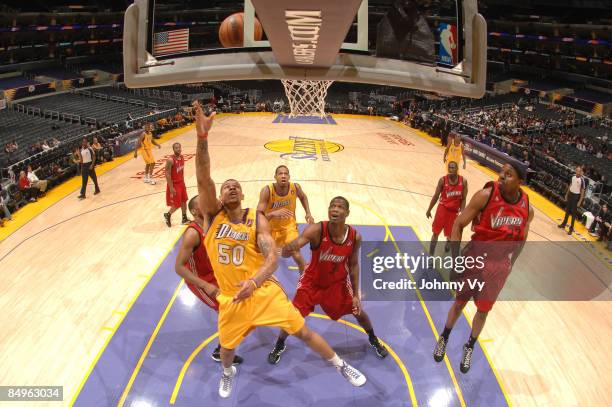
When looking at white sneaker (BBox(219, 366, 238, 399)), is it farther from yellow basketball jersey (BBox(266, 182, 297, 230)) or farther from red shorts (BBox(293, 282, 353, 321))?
yellow basketball jersey (BBox(266, 182, 297, 230))

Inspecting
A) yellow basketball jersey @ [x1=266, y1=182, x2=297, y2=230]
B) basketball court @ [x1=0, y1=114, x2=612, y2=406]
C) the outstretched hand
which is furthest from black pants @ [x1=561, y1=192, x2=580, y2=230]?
the outstretched hand

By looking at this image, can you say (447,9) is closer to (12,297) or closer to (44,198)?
(12,297)

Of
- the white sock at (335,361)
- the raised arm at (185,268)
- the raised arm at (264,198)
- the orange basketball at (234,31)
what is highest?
the orange basketball at (234,31)

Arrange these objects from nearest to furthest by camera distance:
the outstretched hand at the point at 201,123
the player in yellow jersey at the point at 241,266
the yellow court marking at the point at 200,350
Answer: the outstretched hand at the point at 201,123, the player in yellow jersey at the point at 241,266, the yellow court marking at the point at 200,350

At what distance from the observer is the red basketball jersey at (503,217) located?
3887 mm

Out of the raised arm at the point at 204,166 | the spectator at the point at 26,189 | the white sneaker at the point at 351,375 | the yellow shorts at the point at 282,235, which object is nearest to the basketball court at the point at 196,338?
the white sneaker at the point at 351,375

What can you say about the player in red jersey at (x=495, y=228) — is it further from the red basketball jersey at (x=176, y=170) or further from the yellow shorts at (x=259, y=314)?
the red basketball jersey at (x=176, y=170)

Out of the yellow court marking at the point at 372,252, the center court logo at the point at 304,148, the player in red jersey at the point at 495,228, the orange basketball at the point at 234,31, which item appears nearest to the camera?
the orange basketball at the point at 234,31

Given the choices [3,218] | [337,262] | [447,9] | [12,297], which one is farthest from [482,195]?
[3,218]

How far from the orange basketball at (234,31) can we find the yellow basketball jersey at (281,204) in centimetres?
269

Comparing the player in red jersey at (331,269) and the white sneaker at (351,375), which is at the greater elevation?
the player in red jersey at (331,269)

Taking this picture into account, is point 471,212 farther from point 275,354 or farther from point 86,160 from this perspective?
point 86,160

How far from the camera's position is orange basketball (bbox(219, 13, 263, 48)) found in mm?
2779

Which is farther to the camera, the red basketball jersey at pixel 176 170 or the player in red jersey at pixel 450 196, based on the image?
the red basketball jersey at pixel 176 170
